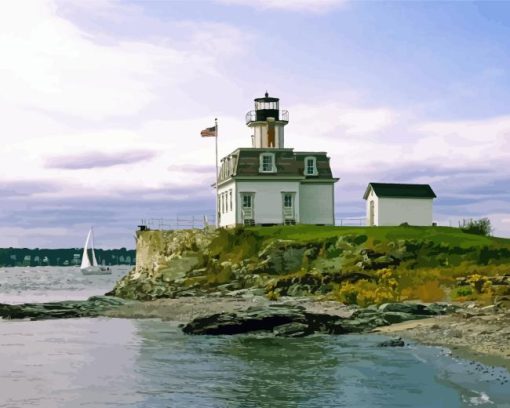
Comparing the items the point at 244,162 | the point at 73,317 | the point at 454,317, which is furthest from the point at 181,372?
the point at 244,162

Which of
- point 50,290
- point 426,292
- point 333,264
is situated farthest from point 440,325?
point 50,290

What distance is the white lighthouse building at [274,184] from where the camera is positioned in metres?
62.0

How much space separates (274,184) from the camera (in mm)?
62406

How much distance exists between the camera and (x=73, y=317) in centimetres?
4281

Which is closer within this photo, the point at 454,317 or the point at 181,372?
the point at 181,372

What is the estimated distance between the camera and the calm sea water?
18.5 meters

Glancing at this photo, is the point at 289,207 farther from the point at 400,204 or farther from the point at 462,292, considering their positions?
the point at 462,292

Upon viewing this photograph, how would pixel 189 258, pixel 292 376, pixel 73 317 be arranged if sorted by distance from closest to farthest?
pixel 292 376
pixel 73 317
pixel 189 258

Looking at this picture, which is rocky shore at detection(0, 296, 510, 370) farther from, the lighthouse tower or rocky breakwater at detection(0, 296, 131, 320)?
A: the lighthouse tower

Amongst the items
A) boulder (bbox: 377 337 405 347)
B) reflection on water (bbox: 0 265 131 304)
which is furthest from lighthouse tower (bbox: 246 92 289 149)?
boulder (bbox: 377 337 405 347)

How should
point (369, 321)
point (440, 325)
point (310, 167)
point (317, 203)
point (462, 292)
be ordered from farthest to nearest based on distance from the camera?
1. point (317, 203)
2. point (310, 167)
3. point (462, 292)
4. point (369, 321)
5. point (440, 325)

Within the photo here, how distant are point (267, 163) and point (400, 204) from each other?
10.6 meters

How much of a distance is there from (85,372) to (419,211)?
42.0m

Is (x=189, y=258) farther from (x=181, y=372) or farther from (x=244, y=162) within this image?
(x=181, y=372)
